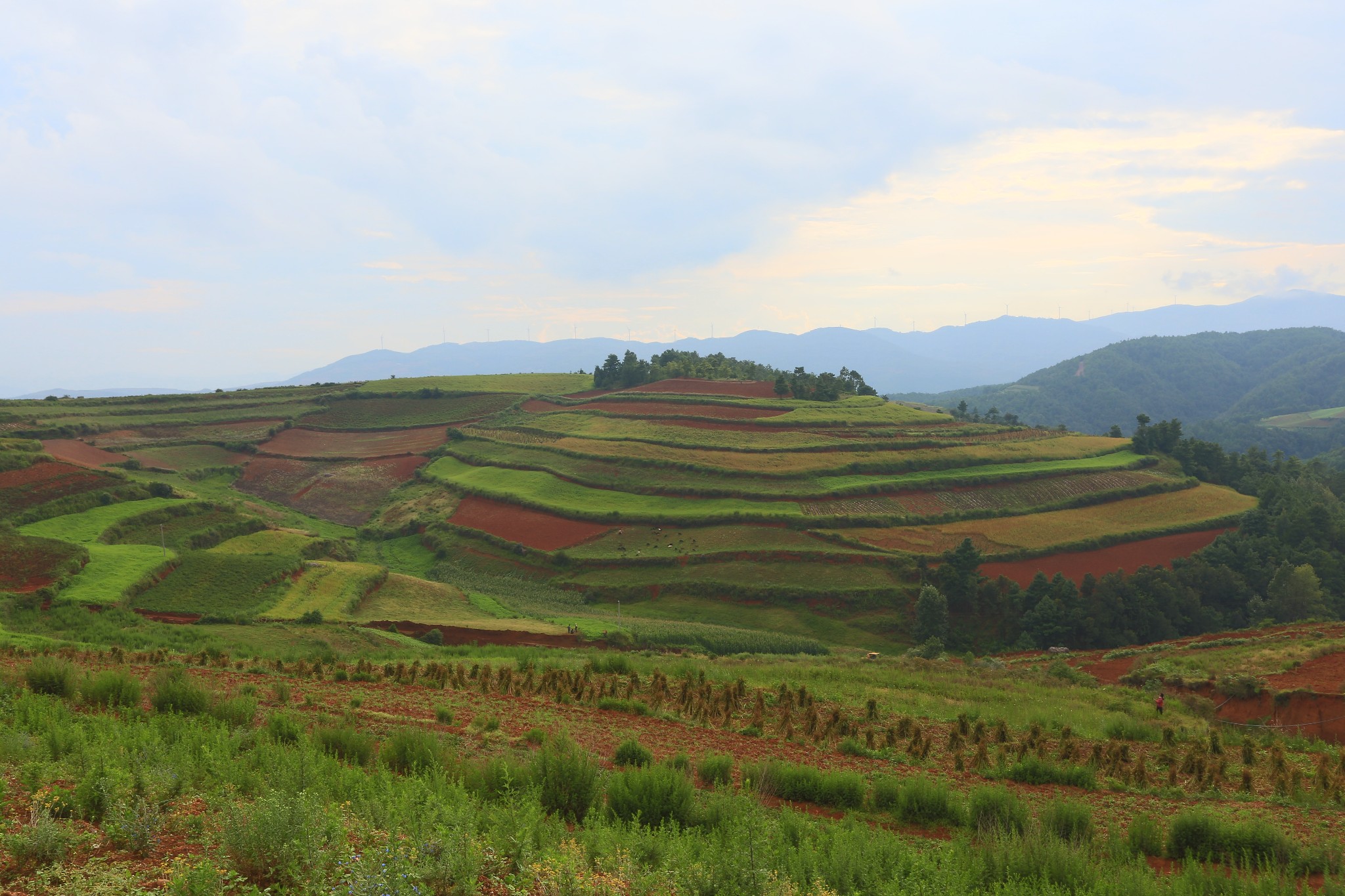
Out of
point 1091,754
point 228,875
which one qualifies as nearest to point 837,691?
point 1091,754

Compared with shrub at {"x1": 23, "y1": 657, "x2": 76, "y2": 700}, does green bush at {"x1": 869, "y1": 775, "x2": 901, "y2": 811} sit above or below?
below

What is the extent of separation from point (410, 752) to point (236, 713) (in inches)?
150

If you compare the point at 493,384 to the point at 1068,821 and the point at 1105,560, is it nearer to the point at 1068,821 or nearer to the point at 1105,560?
the point at 1105,560

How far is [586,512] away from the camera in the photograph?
197 feet

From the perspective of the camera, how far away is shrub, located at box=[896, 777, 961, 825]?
11.5 m

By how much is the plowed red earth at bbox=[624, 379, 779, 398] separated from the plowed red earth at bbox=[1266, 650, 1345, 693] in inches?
2667

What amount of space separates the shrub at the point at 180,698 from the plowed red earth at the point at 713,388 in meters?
81.8

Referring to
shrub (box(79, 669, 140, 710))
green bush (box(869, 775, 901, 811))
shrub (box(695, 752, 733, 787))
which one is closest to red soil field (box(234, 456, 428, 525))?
shrub (box(79, 669, 140, 710))

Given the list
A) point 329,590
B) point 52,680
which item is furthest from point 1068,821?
point 329,590

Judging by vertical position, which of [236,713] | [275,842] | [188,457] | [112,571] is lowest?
[112,571]

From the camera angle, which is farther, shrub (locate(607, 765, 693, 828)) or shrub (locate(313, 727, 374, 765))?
shrub (locate(313, 727, 374, 765))

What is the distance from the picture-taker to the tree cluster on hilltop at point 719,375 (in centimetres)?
9475

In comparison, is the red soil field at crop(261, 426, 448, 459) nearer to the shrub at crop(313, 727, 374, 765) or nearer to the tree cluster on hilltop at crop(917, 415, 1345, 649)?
the tree cluster on hilltop at crop(917, 415, 1345, 649)

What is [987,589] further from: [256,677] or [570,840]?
[570,840]
